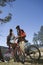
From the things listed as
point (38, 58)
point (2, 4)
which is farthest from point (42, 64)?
point (2, 4)

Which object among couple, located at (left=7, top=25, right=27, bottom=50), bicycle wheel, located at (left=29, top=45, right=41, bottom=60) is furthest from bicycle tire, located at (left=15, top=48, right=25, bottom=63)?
bicycle wheel, located at (left=29, top=45, right=41, bottom=60)

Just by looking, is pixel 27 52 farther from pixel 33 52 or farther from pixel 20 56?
pixel 20 56

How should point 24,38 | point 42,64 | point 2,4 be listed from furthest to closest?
point 2,4, point 24,38, point 42,64

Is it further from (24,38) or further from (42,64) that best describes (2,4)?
(42,64)

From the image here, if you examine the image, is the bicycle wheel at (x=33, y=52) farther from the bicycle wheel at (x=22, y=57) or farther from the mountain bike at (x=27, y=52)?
the bicycle wheel at (x=22, y=57)

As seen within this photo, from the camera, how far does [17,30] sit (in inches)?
501

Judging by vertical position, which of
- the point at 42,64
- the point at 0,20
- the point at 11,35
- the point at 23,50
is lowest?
the point at 42,64

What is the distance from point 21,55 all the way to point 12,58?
67 cm

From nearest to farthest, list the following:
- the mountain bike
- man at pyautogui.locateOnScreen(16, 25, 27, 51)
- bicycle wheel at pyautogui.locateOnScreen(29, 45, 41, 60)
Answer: man at pyautogui.locateOnScreen(16, 25, 27, 51), the mountain bike, bicycle wheel at pyautogui.locateOnScreen(29, 45, 41, 60)

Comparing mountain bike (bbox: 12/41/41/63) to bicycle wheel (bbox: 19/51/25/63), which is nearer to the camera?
bicycle wheel (bbox: 19/51/25/63)

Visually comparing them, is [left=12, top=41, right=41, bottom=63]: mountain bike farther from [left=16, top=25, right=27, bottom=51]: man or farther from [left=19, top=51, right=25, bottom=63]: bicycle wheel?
[left=16, top=25, right=27, bottom=51]: man

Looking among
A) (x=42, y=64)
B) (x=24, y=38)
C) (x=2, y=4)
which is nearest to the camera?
(x=42, y=64)

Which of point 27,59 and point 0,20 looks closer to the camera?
point 27,59

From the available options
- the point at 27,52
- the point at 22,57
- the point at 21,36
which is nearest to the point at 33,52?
the point at 27,52
